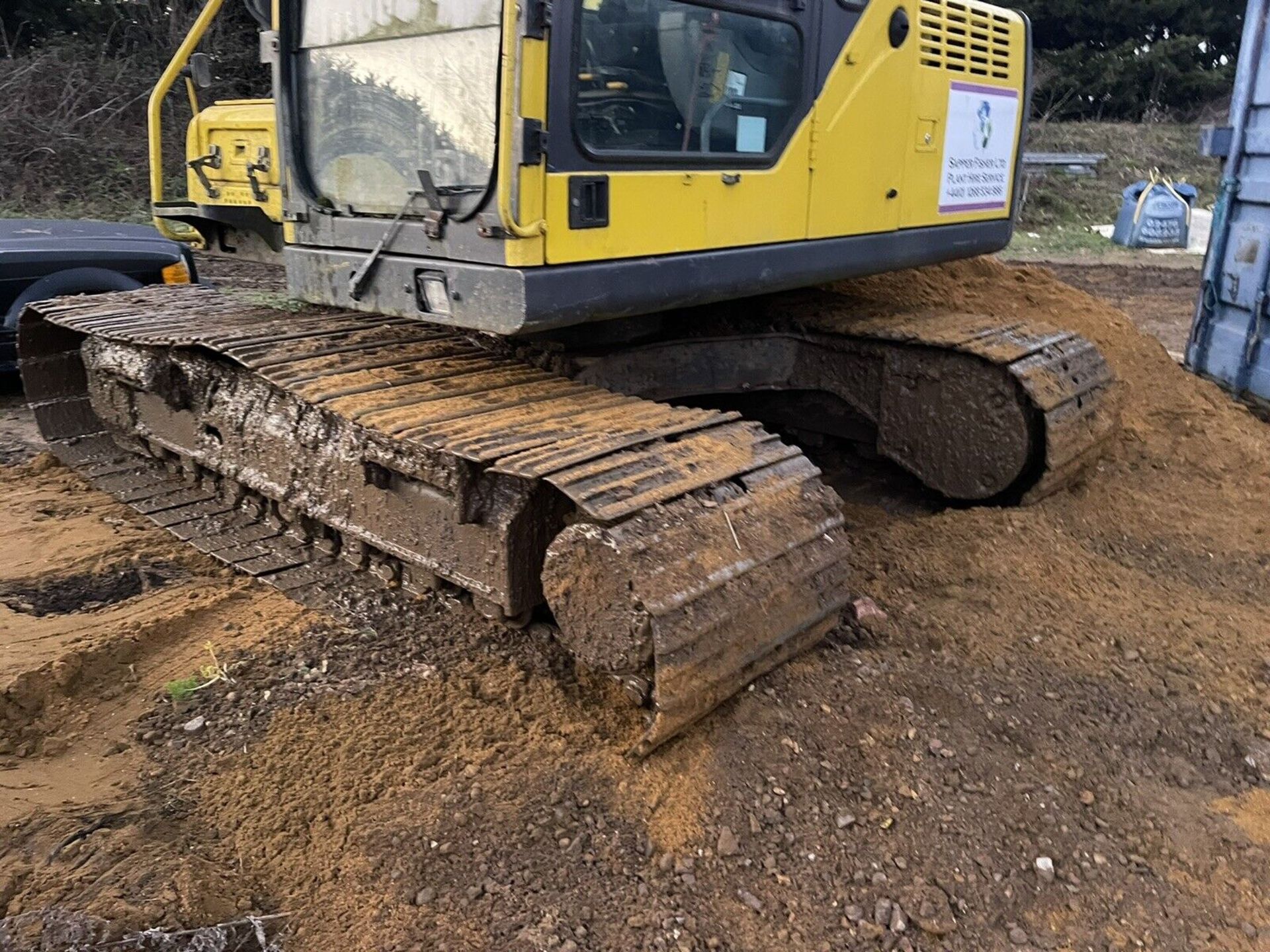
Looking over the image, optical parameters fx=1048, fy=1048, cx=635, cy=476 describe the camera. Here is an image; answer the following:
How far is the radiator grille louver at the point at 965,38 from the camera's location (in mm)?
3973

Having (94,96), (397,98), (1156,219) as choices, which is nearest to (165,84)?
(397,98)

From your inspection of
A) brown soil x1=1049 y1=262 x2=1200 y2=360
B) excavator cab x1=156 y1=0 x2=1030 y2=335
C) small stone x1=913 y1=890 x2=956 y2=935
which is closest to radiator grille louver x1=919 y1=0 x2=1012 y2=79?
excavator cab x1=156 y1=0 x2=1030 y2=335

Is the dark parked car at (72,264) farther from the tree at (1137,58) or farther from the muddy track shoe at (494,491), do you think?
the tree at (1137,58)

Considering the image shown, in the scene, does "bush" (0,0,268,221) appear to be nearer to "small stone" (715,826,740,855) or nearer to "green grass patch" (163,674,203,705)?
"green grass patch" (163,674,203,705)

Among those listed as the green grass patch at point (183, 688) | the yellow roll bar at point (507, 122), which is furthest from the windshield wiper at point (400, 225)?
the green grass patch at point (183, 688)

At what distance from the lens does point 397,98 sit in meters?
3.01

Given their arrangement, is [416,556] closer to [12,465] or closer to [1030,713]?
[1030,713]

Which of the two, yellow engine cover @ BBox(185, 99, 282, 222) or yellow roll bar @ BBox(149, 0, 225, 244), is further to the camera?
yellow engine cover @ BBox(185, 99, 282, 222)

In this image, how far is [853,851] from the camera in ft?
7.88

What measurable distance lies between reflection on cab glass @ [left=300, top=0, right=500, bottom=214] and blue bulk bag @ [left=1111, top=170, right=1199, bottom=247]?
13.0 metres

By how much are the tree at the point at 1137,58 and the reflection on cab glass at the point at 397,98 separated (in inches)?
884

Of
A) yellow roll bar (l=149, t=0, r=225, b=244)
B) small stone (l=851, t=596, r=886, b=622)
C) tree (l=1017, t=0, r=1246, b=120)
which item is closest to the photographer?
small stone (l=851, t=596, r=886, b=622)

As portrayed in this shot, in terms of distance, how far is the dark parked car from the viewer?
19.8 feet

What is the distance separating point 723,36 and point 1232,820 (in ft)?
8.33
